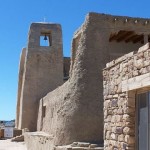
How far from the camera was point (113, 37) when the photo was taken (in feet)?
48.6

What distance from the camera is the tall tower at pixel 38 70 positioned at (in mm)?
23438

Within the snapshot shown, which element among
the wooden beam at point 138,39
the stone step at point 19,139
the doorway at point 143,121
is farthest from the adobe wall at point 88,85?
the stone step at point 19,139

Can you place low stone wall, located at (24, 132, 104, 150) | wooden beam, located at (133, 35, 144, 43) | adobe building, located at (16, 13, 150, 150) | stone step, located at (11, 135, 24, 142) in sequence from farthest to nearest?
stone step, located at (11, 135, 24, 142) → wooden beam, located at (133, 35, 144, 43) → adobe building, located at (16, 13, 150, 150) → low stone wall, located at (24, 132, 104, 150)

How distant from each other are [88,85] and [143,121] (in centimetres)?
659

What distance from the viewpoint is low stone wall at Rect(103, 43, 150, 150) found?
251 inches

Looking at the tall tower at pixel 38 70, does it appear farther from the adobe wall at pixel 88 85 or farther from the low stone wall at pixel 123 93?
the low stone wall at pixel 123 93

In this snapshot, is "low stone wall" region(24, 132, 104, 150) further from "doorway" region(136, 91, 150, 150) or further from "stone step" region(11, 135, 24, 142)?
A: "stone step" region(11, 135, 24, 142)

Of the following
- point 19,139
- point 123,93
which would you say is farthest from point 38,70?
point 123,93

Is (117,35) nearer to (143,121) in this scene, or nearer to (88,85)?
(88,85)

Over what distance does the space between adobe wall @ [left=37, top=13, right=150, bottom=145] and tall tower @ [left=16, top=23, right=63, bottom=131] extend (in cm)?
944

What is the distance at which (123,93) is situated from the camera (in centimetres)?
696

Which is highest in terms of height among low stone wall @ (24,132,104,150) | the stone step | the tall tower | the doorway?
the tall tower

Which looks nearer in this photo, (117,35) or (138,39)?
(117,35)

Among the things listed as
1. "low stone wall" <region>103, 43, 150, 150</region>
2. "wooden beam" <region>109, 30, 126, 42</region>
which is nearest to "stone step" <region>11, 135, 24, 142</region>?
"wooden beam" <region>109, 30, 126, 42</region>
